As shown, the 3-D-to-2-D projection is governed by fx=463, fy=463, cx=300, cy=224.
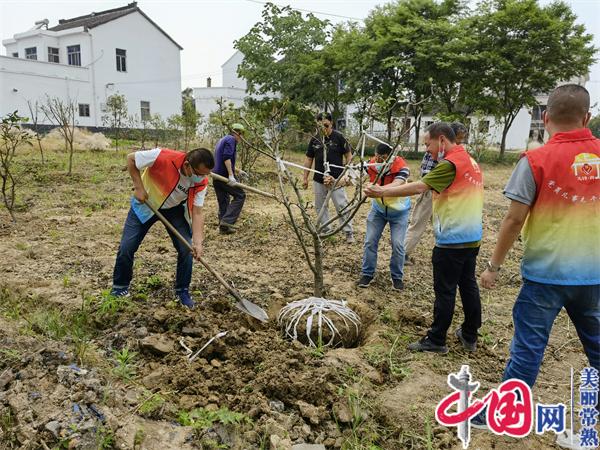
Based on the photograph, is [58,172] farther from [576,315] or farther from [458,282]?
[576,315]

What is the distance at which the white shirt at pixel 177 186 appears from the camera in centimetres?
354

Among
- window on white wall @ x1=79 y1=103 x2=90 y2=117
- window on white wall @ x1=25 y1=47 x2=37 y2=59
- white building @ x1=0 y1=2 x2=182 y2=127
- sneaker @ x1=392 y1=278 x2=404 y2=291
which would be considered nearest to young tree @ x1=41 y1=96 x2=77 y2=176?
sneaker @ x1=392 y1=278 x2=404 y2=291

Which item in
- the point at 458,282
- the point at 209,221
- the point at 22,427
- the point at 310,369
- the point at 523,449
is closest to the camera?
the point at 22,427

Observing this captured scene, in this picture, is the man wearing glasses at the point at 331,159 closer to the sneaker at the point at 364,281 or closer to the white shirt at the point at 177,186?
the sneaker at the point at 364,281

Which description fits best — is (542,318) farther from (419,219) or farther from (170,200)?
(419,219)

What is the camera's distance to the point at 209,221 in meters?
7.38

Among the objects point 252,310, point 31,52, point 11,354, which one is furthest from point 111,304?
point 31,52

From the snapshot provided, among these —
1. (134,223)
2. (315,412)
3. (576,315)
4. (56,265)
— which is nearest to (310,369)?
(315,412)

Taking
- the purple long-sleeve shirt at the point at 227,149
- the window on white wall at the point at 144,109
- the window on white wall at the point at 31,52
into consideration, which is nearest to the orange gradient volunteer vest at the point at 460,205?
the purple long-sleeve shirt at the point at 227,149

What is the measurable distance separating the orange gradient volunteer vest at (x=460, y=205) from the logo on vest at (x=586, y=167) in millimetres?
983

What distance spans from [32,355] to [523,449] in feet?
8.78

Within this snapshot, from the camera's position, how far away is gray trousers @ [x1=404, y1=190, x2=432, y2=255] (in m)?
5.34

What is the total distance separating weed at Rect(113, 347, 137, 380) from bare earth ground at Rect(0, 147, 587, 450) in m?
0.01

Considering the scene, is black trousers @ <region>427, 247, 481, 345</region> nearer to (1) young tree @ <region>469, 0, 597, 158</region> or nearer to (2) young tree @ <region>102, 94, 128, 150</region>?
(2) young tree @ <region>102, 94, 128, 150</region>
